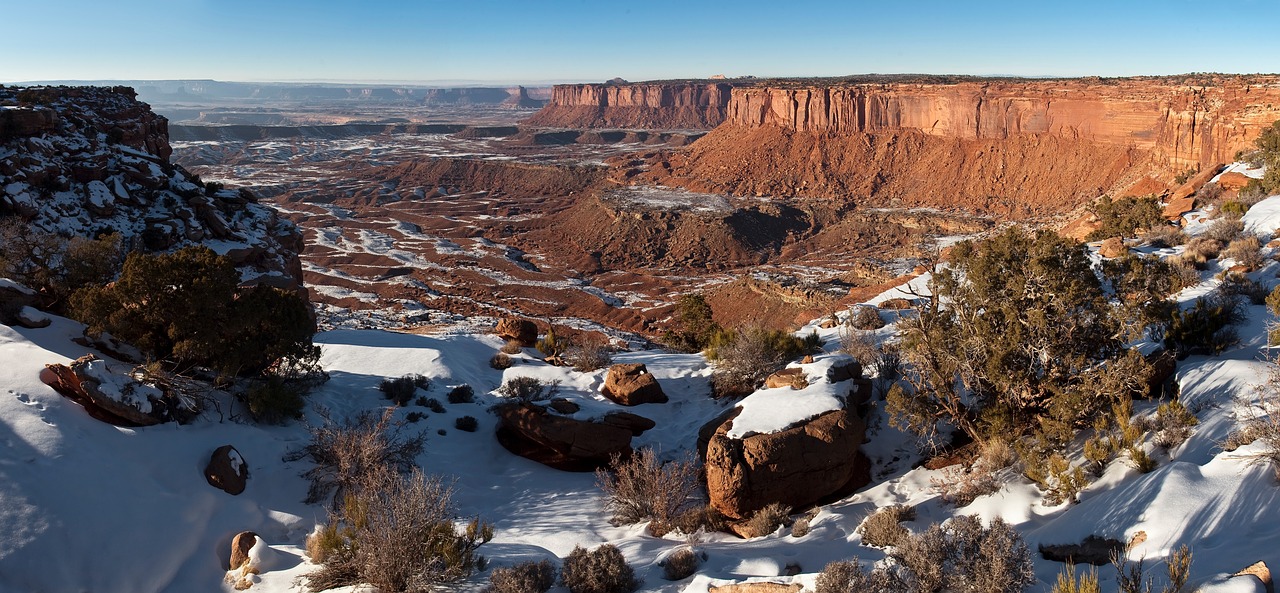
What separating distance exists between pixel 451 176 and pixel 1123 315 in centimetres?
9537

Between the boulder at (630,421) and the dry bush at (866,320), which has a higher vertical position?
the dry bush at (866,320)

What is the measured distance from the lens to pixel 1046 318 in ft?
30.6

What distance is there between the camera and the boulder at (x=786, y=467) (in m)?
10.2

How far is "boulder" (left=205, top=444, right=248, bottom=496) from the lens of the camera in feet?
32.4

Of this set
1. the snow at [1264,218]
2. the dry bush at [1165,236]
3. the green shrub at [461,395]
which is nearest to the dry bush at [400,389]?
the green shrub at [461,395]

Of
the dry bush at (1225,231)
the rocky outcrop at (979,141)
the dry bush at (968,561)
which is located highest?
the rocky outcrop at (979,141)

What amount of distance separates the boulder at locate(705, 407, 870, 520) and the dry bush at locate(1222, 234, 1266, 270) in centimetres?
1106

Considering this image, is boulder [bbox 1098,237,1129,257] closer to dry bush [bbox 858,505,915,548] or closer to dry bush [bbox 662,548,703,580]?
dry bush [bbox 858,505,915,548]

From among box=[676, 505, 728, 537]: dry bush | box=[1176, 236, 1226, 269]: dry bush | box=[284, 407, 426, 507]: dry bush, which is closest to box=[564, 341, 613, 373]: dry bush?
box=[284, 407, 426, 507]: dry bush

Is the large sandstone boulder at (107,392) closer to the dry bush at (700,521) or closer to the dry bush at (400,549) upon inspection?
the dry bush at (400,549)

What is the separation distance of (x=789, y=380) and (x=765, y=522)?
13.0ft

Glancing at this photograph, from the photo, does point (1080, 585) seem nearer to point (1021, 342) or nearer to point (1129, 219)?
point (1021, 342)

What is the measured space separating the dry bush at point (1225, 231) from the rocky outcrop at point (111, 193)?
25824 mm

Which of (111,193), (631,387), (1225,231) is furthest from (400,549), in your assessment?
(111,193)
